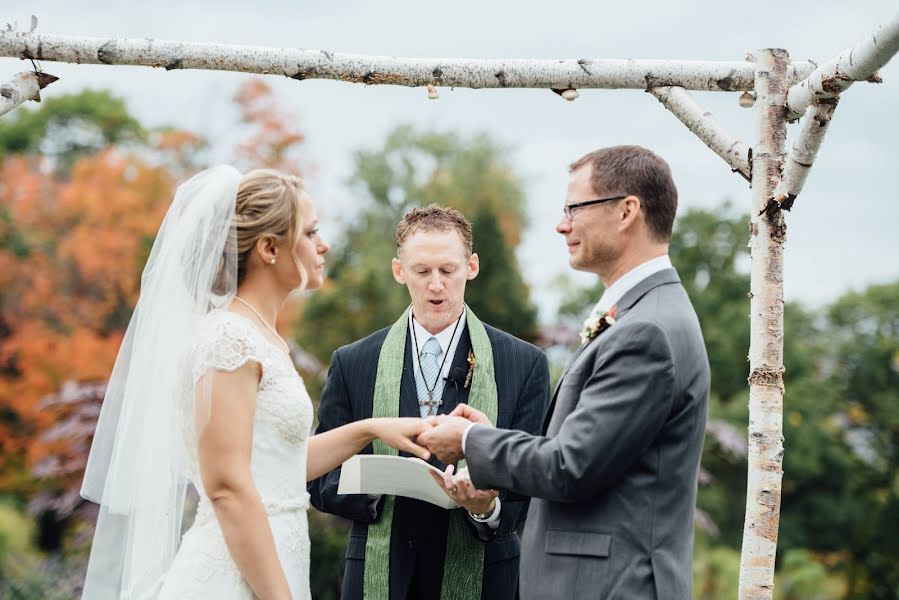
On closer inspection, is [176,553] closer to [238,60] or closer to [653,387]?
[653,387]

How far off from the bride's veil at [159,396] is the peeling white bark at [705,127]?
2016 millimetres

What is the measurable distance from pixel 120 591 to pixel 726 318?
17886 millimetres

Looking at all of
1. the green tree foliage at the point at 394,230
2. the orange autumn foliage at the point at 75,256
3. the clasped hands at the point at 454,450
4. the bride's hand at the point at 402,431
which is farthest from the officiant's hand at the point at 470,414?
the orange autumn foliage at the point at 75,256

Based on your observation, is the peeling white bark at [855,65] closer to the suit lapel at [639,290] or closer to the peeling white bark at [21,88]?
the suit lapel at [639,290]

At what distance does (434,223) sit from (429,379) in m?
0.67

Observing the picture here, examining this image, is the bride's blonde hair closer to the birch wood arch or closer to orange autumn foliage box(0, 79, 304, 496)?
the birch wood arch

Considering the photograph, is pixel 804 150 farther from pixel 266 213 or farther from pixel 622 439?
pixel 266 213

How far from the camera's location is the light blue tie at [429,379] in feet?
14.7

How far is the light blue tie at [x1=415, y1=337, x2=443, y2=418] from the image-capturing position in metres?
4.49

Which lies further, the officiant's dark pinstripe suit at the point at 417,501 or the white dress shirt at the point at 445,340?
the white dress shirt at the point at 445,340

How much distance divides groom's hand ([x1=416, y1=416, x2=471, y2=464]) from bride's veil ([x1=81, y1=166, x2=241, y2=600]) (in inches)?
32.9

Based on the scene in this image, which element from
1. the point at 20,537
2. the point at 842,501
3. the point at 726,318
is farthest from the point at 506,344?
the point at 842,501

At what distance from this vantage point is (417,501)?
4418 mm

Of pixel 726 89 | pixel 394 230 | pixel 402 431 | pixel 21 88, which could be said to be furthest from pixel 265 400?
pixel 394 230
